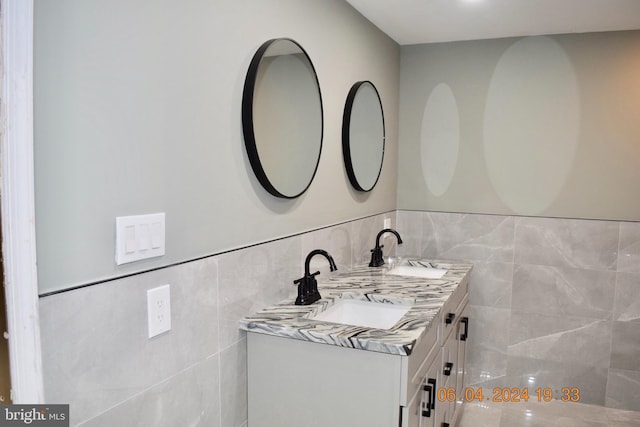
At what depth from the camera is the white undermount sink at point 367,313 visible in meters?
2.12

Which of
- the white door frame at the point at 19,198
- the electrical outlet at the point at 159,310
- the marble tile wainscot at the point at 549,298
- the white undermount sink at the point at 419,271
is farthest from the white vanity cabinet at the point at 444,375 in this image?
the white door frame at the point at 19,198

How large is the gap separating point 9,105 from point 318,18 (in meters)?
1.55

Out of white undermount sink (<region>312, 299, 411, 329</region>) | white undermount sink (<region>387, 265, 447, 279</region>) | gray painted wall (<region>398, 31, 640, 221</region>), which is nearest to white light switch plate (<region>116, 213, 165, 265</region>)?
white undermount sink (<region>312, 299, 411, 329</region>)

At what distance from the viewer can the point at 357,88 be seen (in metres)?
2.59

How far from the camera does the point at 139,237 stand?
1.26 meters

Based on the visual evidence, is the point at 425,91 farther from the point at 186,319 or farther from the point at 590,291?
the point at 186,319

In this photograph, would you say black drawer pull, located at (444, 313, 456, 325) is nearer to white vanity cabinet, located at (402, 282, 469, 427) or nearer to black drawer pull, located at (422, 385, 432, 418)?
white vanity cabinet, located at (402, 282, 469, 427)

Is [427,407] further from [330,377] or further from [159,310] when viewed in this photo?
[159,310]

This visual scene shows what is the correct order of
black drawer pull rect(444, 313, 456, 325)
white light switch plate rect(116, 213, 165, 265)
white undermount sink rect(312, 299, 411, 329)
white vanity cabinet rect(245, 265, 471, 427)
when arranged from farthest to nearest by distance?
black drawer pull rect(444, 313, 456, 325) < white undermount sink rect(312, 299, 411, 329) < white vanity cabinet rect(245, 265, 471, 427) < white light switch plate rect(116, 213, 165, 265)

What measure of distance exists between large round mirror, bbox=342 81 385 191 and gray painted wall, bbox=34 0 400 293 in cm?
56

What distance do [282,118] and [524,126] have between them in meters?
1.90

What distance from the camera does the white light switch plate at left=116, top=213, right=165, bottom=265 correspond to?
1.21 m

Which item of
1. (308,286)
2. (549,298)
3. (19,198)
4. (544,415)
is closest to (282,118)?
(308,286)

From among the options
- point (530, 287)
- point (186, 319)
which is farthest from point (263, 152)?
point (530, 287)
